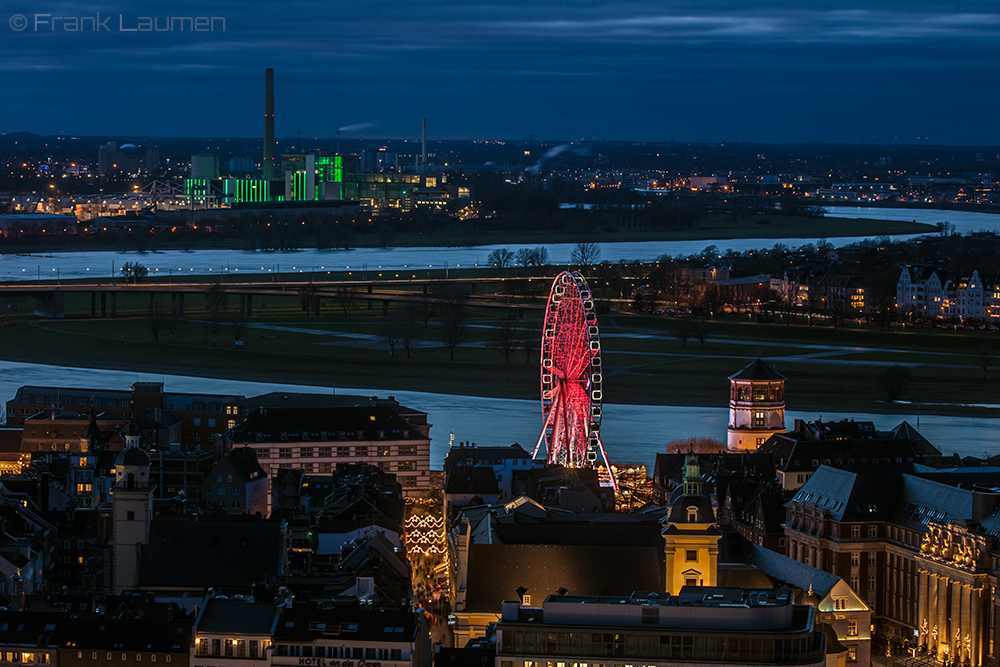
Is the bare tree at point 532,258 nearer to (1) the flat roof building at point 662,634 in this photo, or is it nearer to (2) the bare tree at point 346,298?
(2) the bare tree at point 346,298

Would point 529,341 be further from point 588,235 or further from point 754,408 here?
point 588,235

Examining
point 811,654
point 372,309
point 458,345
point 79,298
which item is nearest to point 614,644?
point 811,654

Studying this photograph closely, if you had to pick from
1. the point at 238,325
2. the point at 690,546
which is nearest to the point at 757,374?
the point at 690,546

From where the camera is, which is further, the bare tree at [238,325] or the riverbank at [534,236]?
the riverbank at [534,236]

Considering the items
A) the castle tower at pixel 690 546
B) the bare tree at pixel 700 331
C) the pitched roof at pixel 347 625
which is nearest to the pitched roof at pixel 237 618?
the pitched roof at pixel 347 625

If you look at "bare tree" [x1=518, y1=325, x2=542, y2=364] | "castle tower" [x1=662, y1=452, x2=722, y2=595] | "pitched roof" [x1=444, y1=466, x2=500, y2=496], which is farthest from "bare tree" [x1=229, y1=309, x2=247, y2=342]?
"castle tower" [x1=662, y1=452, x2=722, y2=595]

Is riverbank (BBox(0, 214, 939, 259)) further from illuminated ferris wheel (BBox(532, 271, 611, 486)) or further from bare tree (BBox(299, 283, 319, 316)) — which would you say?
illuminated ferris wheel (BBox(532, 271, 611, 486))
